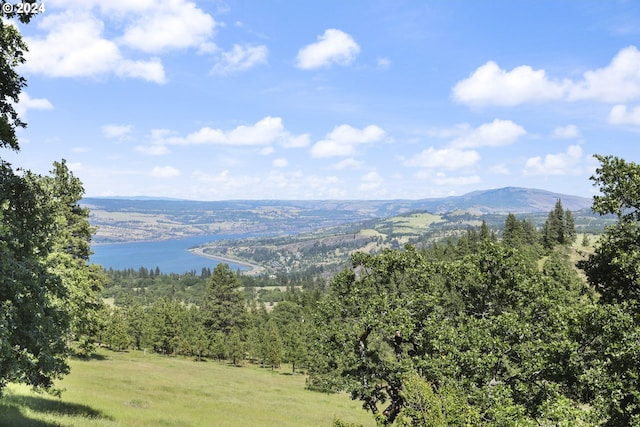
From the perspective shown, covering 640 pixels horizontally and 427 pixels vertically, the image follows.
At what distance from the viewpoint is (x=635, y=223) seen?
19.9 m

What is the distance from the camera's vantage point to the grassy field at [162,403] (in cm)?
2480

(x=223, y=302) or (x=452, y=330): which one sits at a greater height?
(x=452, y=330)

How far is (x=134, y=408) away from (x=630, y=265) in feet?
110

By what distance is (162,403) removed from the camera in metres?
35.2

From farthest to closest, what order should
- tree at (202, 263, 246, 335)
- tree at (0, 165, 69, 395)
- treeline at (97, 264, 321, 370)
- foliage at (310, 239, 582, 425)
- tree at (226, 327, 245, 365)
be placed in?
tree at (202, 263, 246, 335), treeline at (97, 264, 321, 370), tree at (226, 327, 245, 365), foliage at (310, 239, 582, 425), tree at (0, 165, 69, 395)

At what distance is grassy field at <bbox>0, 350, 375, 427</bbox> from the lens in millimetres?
24805

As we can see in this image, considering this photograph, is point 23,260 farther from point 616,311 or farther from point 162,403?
point 162,403

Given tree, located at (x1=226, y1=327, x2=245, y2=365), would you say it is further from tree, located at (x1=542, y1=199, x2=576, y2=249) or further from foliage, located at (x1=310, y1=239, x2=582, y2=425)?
tree, located at (x1=542, y1=199, x2=576, y2=249)

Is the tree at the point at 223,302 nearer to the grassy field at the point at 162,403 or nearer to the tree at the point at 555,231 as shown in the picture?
the grassy field at the point at 162,403

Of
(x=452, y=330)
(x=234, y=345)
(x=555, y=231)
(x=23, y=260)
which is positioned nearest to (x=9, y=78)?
(x=23, y=260)

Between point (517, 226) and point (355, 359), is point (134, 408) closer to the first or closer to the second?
point (355, 359)

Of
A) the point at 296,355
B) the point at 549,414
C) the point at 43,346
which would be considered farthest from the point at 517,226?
the point at 43,346

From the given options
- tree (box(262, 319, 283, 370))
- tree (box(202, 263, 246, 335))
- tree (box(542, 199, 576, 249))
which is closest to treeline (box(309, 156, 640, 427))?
tree (box(262, 319, 283, 370))

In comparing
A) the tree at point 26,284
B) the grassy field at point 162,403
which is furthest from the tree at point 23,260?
the grassy field at point 162,403
